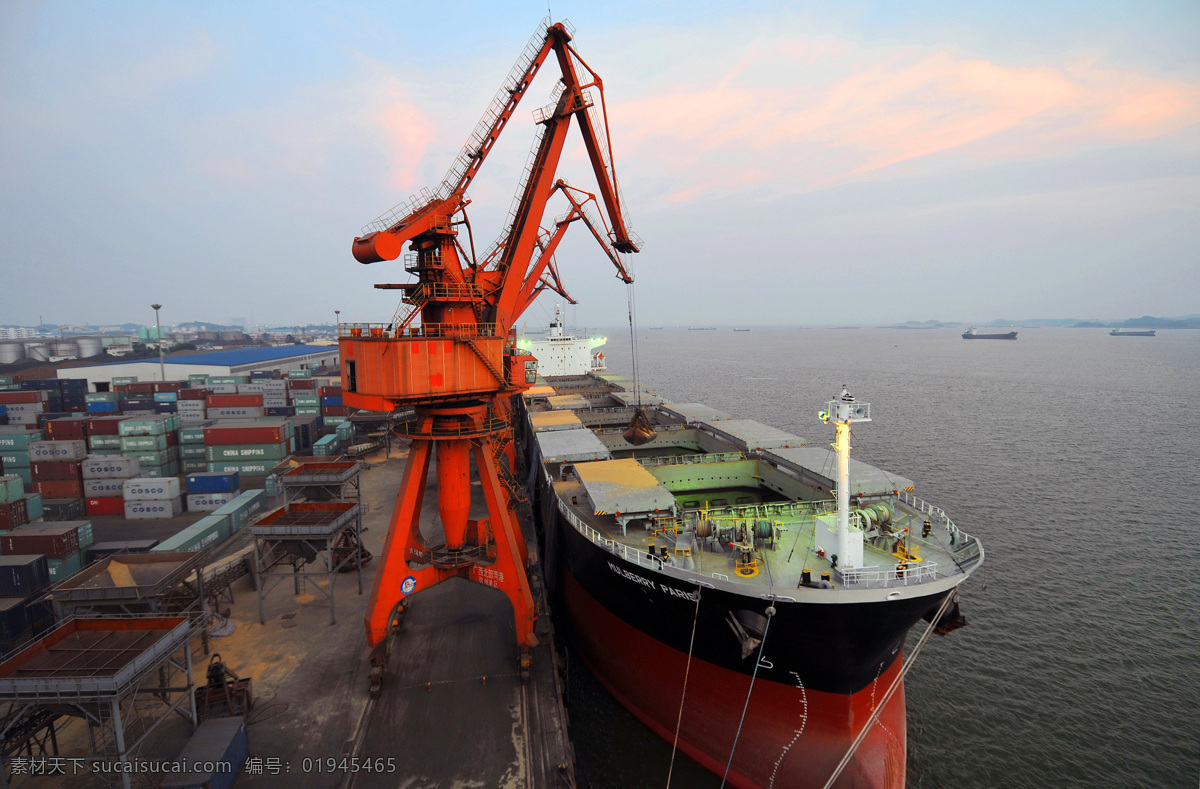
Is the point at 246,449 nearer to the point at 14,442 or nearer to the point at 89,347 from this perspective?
the point at 14,442

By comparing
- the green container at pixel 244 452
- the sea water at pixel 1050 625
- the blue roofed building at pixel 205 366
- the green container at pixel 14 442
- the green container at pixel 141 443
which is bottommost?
the sea water at pixel 1050 625

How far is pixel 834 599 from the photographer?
422 inches

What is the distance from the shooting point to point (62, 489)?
3141 centimetres

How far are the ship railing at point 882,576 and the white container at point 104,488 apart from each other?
40.0 meters

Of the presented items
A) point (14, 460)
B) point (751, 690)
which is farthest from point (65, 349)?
point (751, 690)

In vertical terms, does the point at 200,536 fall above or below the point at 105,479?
below

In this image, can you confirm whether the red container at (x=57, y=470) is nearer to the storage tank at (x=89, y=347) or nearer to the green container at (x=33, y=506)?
the green container at (x=33, y=506)

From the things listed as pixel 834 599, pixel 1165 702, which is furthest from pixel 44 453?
pixel 1165 702

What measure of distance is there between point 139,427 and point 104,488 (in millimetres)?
6694

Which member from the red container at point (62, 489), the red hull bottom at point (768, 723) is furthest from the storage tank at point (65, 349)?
the red hull bottom at point (768, 723)

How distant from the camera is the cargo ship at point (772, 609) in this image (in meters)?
11.3

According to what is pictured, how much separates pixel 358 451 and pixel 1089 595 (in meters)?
42.9

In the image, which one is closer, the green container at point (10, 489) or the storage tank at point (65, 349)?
the green container at point (10, 489)

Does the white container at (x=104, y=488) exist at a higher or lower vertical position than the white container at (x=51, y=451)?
lower
